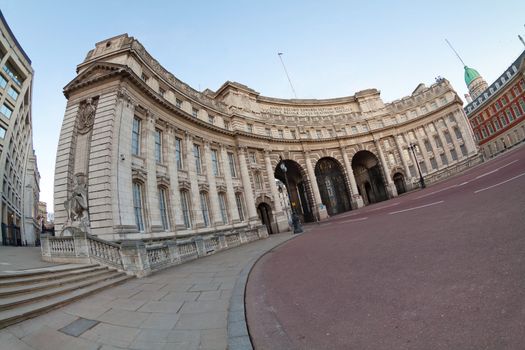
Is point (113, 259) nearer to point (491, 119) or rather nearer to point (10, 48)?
point (10, 48)

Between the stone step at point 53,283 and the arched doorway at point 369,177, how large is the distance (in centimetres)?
Answer: 3637

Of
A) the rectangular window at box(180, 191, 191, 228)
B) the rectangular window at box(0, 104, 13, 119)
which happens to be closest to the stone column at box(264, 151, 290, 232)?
the rectangular window at box(180, 191, 191, 228)

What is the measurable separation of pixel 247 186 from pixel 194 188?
6581mm

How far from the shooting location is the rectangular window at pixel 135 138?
611 inches

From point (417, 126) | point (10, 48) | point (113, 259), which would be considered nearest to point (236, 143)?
point (113, 259)

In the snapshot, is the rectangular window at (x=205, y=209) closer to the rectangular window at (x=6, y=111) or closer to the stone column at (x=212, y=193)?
the stone column at (x=212, y=193)

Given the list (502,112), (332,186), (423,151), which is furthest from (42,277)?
(502,112)

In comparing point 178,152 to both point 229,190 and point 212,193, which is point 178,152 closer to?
point 212,193

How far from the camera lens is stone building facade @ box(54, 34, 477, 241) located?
45.7 ft

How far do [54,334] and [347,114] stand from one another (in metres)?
39.7

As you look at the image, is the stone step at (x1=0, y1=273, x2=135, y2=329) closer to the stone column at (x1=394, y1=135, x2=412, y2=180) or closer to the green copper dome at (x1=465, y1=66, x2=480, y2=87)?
the stone column at (x1=394, y1=135, x2=412, y2=180)

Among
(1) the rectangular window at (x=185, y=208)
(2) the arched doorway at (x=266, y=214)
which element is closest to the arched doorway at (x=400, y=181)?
(2) the arched doorway at (x=266, y=214)

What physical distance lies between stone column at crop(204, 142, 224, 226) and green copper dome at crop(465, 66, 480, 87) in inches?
4269

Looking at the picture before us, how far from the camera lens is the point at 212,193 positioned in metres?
20.0
